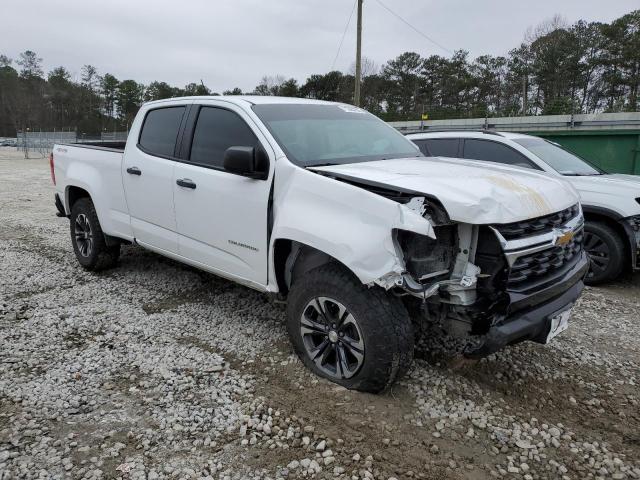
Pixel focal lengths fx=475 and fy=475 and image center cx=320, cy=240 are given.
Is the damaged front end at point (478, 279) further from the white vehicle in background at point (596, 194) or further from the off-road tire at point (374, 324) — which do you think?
the white vehicle in background at point (596, 194)

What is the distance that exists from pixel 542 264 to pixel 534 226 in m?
0.25

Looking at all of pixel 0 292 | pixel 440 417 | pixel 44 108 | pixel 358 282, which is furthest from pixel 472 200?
pixel 44 108

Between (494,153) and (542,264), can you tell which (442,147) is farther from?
(542,264)

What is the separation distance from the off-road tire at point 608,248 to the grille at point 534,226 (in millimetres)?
2534

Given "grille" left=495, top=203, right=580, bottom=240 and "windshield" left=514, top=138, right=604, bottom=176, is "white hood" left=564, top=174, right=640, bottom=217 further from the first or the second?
"grille" left=495, top=203, right=580, bottom=240

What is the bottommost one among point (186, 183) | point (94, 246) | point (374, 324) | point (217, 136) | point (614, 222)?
point (94, 246)

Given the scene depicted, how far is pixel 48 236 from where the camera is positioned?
746 cm

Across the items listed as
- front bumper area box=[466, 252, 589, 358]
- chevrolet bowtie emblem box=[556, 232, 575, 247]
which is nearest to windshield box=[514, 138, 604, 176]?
chevrolet bowtie emblem box=[556, 232, 575, 247]

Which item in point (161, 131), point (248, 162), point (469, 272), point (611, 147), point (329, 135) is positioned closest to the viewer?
point (469, 272)

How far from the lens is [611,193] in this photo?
17.5 feet

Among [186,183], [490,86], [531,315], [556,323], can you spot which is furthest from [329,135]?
[490,86]

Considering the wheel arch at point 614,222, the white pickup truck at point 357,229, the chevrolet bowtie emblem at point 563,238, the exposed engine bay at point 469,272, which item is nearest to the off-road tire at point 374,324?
the white pickup truck at point 357,229

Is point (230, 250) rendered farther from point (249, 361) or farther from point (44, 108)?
point (44, 108)

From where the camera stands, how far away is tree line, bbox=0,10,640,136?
121ft
